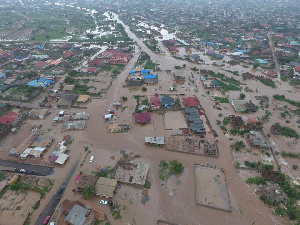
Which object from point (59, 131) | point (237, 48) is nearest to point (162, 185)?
point (59, 131)

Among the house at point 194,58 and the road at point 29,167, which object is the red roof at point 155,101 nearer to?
the road at point 29,167

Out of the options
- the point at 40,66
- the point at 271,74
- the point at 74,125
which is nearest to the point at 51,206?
the point at 74,125

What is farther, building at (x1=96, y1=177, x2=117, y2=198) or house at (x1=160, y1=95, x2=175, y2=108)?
house at (x1=160, y1=95, x2=175, y2=108)

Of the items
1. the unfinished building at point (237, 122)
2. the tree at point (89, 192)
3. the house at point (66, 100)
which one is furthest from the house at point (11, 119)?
the unfinished building at point (237, 122)

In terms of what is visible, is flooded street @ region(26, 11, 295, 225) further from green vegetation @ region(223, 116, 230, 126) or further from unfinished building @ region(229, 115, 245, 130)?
unfinished building @ region(229, 115, 245, 130)

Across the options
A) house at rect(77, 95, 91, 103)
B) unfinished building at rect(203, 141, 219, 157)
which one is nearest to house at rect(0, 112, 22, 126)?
house at rect(77, 95, 91, 103)

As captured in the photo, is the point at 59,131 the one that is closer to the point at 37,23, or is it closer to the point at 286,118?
the point at 286,118
